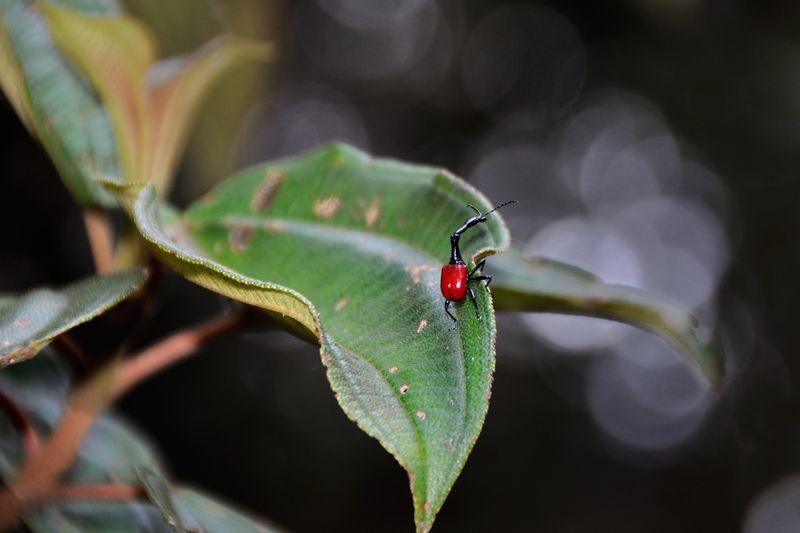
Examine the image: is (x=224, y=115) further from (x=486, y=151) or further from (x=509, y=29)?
(x=486, y=151)

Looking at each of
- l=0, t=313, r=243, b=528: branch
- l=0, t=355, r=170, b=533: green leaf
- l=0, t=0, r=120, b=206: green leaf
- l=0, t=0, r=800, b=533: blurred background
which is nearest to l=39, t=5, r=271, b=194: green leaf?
l=0, t=0, r=120, b=206: green leaf

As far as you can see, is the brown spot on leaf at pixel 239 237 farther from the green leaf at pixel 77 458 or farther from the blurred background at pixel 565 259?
the blurred background at pixel 565 259

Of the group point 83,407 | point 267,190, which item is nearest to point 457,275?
point 267,190

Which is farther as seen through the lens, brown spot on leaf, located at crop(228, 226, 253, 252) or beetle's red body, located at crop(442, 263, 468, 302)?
brown spot on leaf, located at crop(228, 226, 253, 252)

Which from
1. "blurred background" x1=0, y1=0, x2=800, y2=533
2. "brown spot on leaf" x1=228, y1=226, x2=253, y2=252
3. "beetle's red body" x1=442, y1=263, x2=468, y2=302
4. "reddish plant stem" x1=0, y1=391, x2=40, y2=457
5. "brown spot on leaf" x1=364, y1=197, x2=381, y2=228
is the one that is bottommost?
"blurred background" x1=0, y1=0, x2=800, y2=533

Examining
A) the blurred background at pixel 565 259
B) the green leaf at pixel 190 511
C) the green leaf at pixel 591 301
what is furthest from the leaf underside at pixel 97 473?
the blurred background at pixel 565 259

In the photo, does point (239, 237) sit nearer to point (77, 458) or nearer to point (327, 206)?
point (327, 206)

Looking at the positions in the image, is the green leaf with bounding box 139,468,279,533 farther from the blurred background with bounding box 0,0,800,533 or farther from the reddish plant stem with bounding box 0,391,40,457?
the blurred background with bounding box 0,0,800,533
